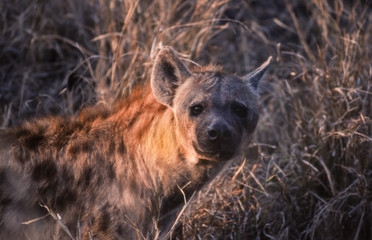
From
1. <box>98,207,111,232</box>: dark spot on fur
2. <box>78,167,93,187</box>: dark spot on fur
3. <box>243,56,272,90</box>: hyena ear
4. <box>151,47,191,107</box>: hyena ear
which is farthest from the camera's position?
<box>243,56,272,90</box>: hyena ear

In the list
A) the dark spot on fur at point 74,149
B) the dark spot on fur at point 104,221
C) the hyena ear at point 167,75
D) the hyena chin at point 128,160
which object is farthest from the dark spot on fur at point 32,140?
the hyena ear at point 167,75

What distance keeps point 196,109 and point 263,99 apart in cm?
149

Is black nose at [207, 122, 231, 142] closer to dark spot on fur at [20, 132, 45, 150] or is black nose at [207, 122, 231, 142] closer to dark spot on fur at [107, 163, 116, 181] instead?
dark spot on fur at [107, 163, 116, 181]

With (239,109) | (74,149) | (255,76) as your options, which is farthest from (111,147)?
(255,76)

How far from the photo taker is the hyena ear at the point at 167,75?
92.0 inches

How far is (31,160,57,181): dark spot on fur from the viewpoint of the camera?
2.24 meters

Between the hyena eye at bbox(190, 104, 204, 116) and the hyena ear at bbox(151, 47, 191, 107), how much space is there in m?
0.14

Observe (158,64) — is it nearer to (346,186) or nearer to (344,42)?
(346,186)

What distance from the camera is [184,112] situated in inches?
88.5

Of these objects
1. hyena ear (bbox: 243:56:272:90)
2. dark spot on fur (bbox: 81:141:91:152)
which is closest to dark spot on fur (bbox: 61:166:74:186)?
dark spot on fur (bbox: 81:141:91:152)

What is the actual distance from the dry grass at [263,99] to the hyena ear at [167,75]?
678 mm

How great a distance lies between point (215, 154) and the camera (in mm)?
2182

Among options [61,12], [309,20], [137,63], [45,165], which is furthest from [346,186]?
[61,12]

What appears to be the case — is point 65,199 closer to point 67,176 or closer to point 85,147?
point 67,176
